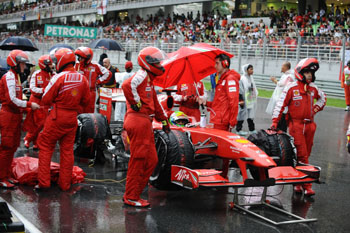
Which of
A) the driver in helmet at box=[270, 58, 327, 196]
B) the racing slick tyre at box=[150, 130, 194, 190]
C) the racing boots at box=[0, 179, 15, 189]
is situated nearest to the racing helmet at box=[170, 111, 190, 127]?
the racing slick tyre at box=[150, 130, 194, 190]

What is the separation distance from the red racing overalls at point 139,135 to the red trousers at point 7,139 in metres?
1.92

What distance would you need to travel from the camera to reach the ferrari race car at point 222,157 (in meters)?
6.12

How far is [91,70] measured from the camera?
10852 mm

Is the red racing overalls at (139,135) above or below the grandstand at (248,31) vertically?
below

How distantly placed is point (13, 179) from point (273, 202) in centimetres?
382

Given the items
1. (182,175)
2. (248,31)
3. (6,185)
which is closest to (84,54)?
(6,185)

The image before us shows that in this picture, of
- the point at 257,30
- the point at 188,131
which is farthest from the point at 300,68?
the point at 257,30

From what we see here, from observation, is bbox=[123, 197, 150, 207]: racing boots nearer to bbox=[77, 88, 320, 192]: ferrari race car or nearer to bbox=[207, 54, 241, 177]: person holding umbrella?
bbox=[77, 88, 320, 192]: ferrari race car

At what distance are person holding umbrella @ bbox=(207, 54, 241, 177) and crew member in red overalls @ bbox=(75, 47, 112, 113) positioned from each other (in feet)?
11.8

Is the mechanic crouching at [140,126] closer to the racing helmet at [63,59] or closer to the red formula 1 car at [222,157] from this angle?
the red formula 1 car at [222,157]

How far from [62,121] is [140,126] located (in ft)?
4.41

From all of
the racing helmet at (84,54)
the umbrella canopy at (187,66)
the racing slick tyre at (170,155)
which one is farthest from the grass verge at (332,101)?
the racing slick tyre at (170,155)

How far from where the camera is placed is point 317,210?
21.3ft

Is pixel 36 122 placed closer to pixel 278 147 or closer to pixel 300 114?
pixel 278 147
